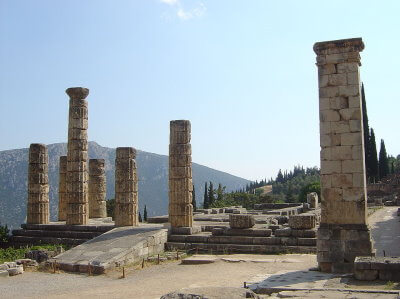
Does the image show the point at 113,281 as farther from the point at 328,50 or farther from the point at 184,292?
the point at 328,50

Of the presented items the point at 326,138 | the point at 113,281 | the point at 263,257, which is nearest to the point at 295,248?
the point at 263,257

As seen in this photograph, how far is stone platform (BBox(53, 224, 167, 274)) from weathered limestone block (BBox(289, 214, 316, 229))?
4.50 meters

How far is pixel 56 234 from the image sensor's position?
63.0 ft

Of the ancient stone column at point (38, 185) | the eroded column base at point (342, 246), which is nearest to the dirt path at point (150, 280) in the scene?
the eroded column base at point (342, 246)

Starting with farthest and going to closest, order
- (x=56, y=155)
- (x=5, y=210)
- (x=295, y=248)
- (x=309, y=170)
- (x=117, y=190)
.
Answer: (x=56, y=155), (x=5, y=210), (x=309, y=170), (x=117, y=190), (x=295, y=248)

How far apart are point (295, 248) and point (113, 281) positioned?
586 centimetres

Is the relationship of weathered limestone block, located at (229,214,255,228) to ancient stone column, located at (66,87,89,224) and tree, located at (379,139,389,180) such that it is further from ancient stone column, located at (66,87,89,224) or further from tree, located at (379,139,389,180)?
tree, located at (379,139,389,180)

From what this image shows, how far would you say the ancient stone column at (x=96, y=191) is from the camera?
24.2m

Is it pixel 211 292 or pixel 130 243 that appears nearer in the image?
pixel 211 292

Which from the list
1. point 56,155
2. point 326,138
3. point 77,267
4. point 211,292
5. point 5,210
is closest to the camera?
point 211,292

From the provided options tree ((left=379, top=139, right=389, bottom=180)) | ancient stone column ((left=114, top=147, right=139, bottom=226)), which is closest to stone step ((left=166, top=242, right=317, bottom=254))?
ancient stone column ((left=114, top=147, right=139, bottom=226))

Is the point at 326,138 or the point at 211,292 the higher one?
the point at 326,138

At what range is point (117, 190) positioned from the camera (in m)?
19.1

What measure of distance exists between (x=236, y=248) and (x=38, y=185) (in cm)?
1043
